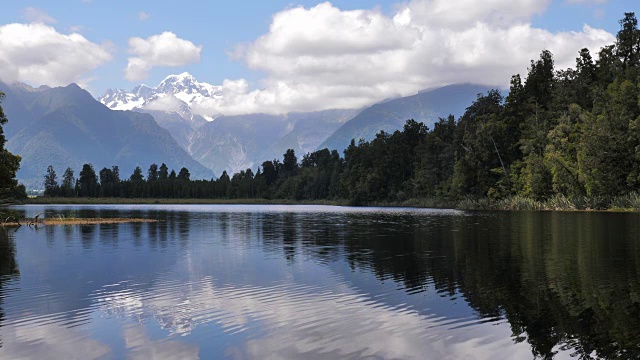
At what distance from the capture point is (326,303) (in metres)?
24.7

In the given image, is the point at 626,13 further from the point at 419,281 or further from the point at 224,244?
the point at 419,281

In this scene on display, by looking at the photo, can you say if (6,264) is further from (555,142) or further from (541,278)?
(555,142)

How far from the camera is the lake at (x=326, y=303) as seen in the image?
17.7 m

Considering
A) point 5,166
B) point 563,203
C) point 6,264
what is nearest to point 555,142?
point 563,203

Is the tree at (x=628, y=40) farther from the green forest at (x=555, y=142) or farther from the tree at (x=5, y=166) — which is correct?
the tree at (x=5, y=166)

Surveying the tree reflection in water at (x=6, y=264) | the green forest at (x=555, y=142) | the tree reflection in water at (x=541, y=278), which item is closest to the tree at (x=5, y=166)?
the tree reflection in water at (x=6, y=264)

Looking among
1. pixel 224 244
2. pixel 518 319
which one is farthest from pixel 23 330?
pixel 224 244

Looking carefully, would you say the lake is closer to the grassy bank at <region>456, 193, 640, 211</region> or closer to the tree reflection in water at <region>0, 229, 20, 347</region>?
the tree reflection in water at <region>0, 229, 20, 347</region>

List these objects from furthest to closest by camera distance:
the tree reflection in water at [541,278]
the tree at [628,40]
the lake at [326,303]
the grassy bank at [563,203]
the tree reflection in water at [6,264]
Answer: the tree at [628,40]
the grassy bank at [563,203]
the tree reflection in water at [6,264]
the tree reflection in water at [541,278]
the lake at [326,303]

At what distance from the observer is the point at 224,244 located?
2154 inches

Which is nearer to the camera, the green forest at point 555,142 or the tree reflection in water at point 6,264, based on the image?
the tree reflection in water at point 6,264

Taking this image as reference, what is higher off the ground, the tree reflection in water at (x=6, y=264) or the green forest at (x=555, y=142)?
the green forest at (x=555, y=142)

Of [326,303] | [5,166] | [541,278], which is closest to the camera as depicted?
[326,303]

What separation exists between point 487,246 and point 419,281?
1984 centimetres
